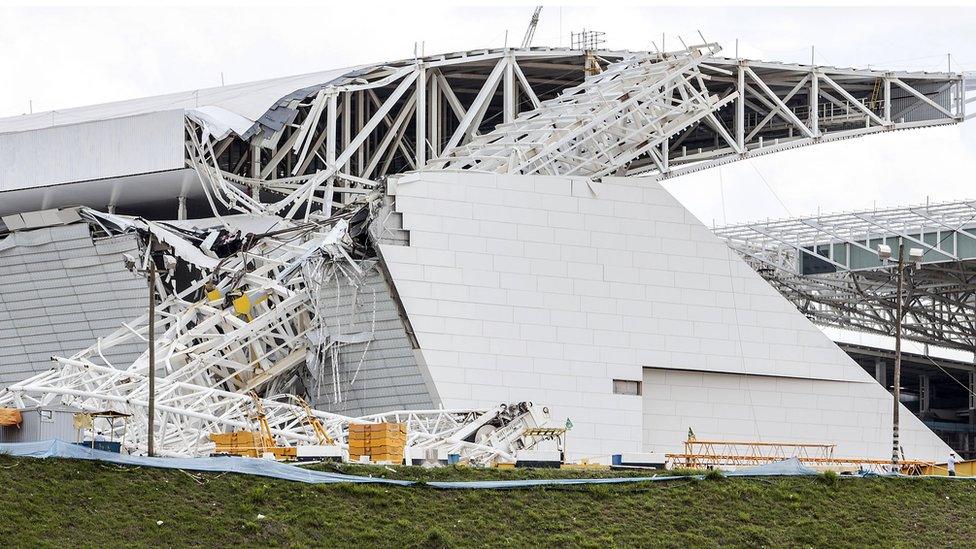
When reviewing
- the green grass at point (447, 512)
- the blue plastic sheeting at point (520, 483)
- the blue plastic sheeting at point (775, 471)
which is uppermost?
the blue plastic sheeting at point (775, 471)

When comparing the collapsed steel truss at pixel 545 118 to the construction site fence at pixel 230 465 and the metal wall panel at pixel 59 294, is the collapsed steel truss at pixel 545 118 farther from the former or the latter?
the construction site fence at pixel 230 465

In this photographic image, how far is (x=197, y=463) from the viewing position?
167 feet

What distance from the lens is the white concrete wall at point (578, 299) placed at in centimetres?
7500

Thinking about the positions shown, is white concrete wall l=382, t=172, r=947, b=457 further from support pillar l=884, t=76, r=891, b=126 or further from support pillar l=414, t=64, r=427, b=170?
support pillar l=884, t=76, r=891, b=126

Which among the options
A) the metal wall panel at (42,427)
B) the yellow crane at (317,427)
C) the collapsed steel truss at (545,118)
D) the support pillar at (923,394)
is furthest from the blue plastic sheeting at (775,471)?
the support pillar at (923,394)

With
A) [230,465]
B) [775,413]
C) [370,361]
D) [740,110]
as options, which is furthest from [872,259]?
[230,465]

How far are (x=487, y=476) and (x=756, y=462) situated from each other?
20127 mm

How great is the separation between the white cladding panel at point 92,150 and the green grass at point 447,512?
3348 cm

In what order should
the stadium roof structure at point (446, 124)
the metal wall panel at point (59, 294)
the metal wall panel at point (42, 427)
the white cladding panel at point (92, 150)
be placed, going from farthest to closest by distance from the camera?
the stadium roof structure at point (446, 124), the white cladding panel at point (92, 150), the metal wall panel at point (59, 294), the metal wall panel at point (42, 427)

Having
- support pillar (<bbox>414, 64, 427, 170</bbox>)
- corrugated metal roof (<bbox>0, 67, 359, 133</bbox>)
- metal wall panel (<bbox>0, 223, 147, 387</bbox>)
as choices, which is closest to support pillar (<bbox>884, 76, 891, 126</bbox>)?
support pillar (<bbox>414, 64, 427, 170</bbox>)

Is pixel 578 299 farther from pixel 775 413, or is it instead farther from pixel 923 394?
pixel 923 394

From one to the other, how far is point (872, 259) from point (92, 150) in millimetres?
40381

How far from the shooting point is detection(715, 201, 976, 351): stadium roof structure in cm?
9300

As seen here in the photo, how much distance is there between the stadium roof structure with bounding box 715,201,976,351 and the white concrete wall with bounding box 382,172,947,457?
14.2 m
